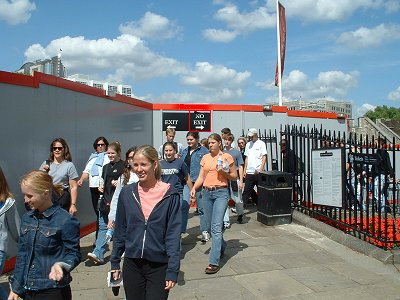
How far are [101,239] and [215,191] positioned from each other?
1.82m

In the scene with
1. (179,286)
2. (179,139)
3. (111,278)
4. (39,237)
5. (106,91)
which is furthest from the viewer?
(179,139)

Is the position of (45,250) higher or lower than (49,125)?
lower

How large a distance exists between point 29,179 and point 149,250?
102 cm

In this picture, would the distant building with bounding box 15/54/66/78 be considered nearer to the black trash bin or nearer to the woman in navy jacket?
the black trash bin

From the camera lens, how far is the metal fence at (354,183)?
646 cm

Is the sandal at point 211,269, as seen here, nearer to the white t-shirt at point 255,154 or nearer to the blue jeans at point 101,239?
the blue jeans at point 101,239

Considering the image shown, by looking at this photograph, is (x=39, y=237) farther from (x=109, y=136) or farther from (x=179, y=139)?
(x=179, y=139)

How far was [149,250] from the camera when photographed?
10.2 ft

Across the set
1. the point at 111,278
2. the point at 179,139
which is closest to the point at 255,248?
the point at 111,278

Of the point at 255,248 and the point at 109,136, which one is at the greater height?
the point at 109,136

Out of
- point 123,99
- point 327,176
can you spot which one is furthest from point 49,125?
point 327,176

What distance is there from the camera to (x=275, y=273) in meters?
5.65

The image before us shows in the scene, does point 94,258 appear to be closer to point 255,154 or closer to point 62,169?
point 62,169

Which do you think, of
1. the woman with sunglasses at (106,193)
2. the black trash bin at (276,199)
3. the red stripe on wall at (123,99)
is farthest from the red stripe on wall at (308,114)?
the woman with sunglasses at (106,193)
